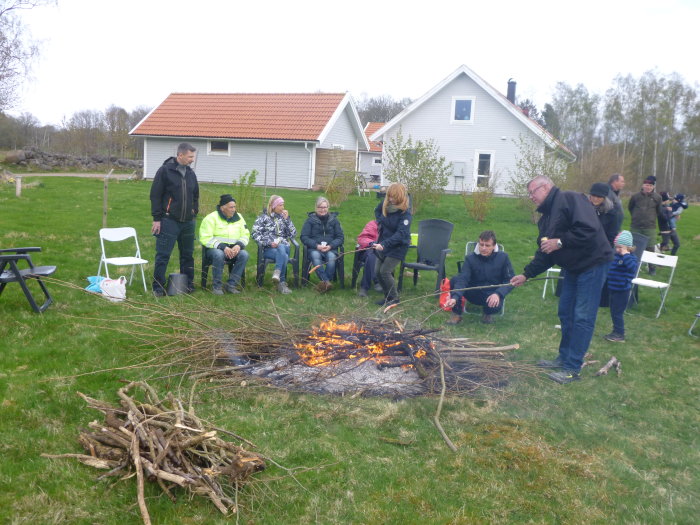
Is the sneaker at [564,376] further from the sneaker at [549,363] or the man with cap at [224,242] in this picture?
the man with cap at [224,242]

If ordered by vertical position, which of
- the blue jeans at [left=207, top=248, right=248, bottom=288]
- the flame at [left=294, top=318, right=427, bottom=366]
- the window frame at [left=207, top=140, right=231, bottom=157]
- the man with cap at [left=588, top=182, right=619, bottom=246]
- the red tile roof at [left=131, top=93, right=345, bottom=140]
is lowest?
the flame at [left=294, top=318, right=427, bottom=366]

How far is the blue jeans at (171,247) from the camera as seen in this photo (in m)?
7.32

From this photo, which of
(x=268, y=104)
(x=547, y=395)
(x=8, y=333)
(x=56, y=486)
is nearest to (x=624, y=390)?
(x=547, y=395)

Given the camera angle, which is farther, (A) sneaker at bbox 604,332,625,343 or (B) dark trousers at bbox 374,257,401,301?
(B) dark trousers at bbox 374,257,401,301

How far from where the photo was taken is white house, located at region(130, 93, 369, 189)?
25266mm

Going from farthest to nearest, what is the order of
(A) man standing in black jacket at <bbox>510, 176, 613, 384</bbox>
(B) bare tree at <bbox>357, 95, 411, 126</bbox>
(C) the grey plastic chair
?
(B) bare tree at <bbox>357, 95, 411, 126</bbox>, (C) the grey plastic chair, (A) man standing in black jacket at <bbox>510, 176, 613, 384</bbox>

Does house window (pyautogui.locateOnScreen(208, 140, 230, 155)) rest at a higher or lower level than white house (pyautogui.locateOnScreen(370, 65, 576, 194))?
lower

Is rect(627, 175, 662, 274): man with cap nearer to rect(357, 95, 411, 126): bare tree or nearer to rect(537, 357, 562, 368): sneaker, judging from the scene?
rect(537, 357, 562, 368): sneaker

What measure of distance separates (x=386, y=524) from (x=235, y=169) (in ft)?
80.3

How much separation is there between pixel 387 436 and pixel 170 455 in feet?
5.00

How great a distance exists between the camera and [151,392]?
397cm

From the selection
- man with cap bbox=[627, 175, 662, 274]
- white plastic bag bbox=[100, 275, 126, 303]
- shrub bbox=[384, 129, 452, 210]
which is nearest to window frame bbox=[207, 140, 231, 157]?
shrub bbox=[384, 129, 452, 210]

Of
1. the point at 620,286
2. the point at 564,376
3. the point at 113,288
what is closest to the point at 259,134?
the point at 113,288

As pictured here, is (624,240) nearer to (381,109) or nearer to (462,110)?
(462,110)
